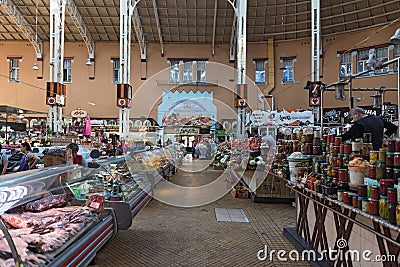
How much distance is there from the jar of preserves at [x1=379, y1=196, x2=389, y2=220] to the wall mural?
12.0 m

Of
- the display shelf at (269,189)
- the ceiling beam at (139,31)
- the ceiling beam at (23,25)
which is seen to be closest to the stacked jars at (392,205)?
the display shelf at (269,189)

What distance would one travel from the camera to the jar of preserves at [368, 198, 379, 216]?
8.14 ft

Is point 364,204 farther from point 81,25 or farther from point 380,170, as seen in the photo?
point 81,25

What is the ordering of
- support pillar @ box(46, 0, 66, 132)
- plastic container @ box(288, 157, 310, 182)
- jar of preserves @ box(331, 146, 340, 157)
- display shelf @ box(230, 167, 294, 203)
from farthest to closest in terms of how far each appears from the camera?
support pillar @ box(46, 0, 66, 132)
display shelf @ box(230, 167, 294, 203)
plastic container @ box(288, 157, 310, 182)
jar of preserves @ box(331, 146, 340, 157)

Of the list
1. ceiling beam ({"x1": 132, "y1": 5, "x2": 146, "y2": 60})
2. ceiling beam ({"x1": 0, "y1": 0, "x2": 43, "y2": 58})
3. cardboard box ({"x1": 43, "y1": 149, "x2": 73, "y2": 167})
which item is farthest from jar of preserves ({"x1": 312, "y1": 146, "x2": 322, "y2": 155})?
ceiling beam ({"x1": 0, "y1": 0, "x2": 43, "y2": 58})

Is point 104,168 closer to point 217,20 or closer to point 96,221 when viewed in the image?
point 96,221

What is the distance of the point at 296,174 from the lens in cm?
458

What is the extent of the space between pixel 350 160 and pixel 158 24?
18310 millimetres

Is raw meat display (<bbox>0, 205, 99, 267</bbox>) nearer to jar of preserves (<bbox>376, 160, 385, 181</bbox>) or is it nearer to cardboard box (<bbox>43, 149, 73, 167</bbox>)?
cardboard box (<bbox>43, 149, 73, 167</bbox>)

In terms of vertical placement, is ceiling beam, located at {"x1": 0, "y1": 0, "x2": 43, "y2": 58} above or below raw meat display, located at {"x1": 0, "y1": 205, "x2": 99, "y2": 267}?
above

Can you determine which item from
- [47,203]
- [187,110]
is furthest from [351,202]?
[187,110]

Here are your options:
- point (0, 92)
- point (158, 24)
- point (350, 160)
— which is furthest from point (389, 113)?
point (0, 92)

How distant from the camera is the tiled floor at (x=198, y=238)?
4027 millimetres

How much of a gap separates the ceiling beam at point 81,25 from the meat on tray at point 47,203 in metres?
16.4
